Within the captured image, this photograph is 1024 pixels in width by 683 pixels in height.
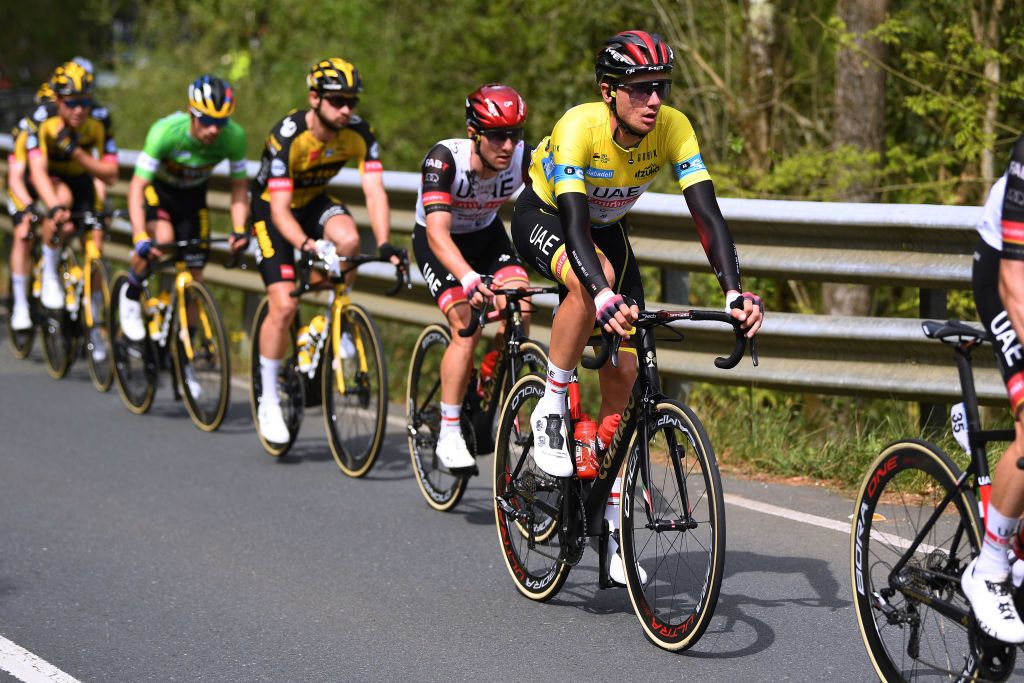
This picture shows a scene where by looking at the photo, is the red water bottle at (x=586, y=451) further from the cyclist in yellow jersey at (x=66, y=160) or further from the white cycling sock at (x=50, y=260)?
the white cycling sock at (x=50, y=260)

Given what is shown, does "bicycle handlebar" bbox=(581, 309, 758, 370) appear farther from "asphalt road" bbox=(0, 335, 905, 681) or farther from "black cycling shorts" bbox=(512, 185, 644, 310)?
"asphalt road" bbox=(0, 335, 905, 681)

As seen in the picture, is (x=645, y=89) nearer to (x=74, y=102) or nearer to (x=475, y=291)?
(x=475, y=291)

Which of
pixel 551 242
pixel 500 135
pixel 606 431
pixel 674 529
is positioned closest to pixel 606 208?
pixel 551 242

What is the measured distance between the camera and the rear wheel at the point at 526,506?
5852 millimetres

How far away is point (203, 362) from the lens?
378 inches

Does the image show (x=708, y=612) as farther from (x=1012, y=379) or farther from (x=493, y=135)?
(x=493, y=135)

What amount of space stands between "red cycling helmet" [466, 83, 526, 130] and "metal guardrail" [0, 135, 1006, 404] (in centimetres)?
159

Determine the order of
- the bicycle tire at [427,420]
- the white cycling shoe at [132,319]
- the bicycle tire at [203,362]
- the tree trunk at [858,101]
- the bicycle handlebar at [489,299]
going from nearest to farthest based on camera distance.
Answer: the bicycle handlebar at [489,299] < the bicycle tire at [427,420] < the bicycle tire at [203,362] < the tree trunk at [858,101] < the white cycling shoe at [132,319]

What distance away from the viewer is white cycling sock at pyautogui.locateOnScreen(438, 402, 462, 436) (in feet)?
23.7

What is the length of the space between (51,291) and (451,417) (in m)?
5.60

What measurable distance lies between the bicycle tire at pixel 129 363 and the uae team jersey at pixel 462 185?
11.4ft

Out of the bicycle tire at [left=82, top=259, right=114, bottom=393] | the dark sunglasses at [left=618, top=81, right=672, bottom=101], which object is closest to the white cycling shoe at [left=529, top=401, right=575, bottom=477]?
the dark sunglasses at [left=618, top=81, right=672, bottom=101]

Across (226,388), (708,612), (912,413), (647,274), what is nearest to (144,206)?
(226,388)

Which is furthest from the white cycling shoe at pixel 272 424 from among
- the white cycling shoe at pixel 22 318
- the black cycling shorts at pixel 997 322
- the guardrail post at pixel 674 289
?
the black cycling shorts at pixel 997 322
